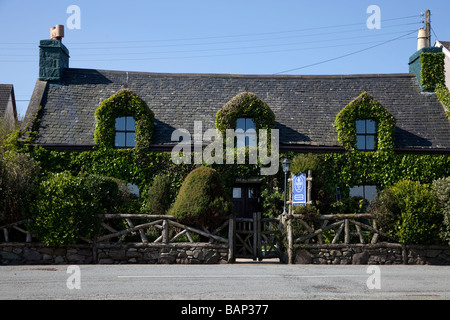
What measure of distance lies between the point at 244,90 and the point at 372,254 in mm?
9417

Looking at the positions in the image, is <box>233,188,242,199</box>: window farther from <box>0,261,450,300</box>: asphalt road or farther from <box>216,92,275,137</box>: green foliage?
<box>0,261,450,300</box>: asphalt road

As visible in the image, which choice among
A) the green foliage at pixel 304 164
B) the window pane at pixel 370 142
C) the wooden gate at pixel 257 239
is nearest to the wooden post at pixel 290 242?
the wooden gate at pixel 257 239

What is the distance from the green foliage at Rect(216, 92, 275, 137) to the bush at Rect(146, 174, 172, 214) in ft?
10.1

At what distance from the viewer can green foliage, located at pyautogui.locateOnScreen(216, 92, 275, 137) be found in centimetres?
2047

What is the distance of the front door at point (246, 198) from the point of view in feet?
67.7

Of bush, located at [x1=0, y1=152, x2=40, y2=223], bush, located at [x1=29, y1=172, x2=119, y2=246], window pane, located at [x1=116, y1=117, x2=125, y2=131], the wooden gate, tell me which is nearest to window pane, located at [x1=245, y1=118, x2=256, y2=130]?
the wooden gate

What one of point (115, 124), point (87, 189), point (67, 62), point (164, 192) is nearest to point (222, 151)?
point (164, 192)

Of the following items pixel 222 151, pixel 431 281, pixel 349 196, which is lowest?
pixel 431 281

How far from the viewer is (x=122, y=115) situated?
20844 millimetres

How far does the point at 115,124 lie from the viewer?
20.8 m

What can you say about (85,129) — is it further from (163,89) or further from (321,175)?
(321,175)

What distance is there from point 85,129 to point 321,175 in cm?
947

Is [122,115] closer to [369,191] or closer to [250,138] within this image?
[250,138]

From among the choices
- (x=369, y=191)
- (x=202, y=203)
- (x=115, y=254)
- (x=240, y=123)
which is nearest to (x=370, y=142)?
(x=369, y=191)
